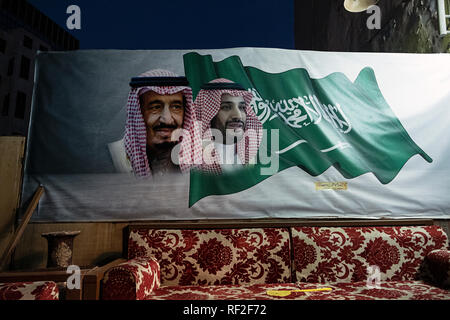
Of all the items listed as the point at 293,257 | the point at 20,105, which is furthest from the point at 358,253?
the point at 20,105

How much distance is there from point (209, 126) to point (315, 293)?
1360mm

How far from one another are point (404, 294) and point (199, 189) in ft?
4.73

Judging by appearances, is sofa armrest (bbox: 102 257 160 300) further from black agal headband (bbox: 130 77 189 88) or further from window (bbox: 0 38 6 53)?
window (bbox: 0 38 6 53)

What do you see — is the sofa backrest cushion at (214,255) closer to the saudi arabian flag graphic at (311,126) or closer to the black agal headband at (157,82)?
the saudi arabian flag graphic at (311,126)

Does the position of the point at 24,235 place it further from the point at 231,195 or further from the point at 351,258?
the point at 351,258

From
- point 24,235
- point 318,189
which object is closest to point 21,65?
point 24,235

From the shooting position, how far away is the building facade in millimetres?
15125

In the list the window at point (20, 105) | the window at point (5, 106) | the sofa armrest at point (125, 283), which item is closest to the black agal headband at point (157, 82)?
the sofa armrest at point (125, 283)

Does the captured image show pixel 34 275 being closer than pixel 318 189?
Yes

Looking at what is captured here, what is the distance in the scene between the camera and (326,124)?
7.70 ft

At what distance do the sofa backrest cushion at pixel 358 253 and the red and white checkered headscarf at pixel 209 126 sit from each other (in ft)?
2.30

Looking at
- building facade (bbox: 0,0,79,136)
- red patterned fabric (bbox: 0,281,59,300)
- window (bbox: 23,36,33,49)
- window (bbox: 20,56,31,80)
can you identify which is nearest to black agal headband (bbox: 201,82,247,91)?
red patterned fabric (bbox: 0,281,59,300)

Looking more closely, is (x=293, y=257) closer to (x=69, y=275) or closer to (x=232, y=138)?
(x=232, y=138)

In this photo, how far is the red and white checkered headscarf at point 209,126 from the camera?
7.41 ft
